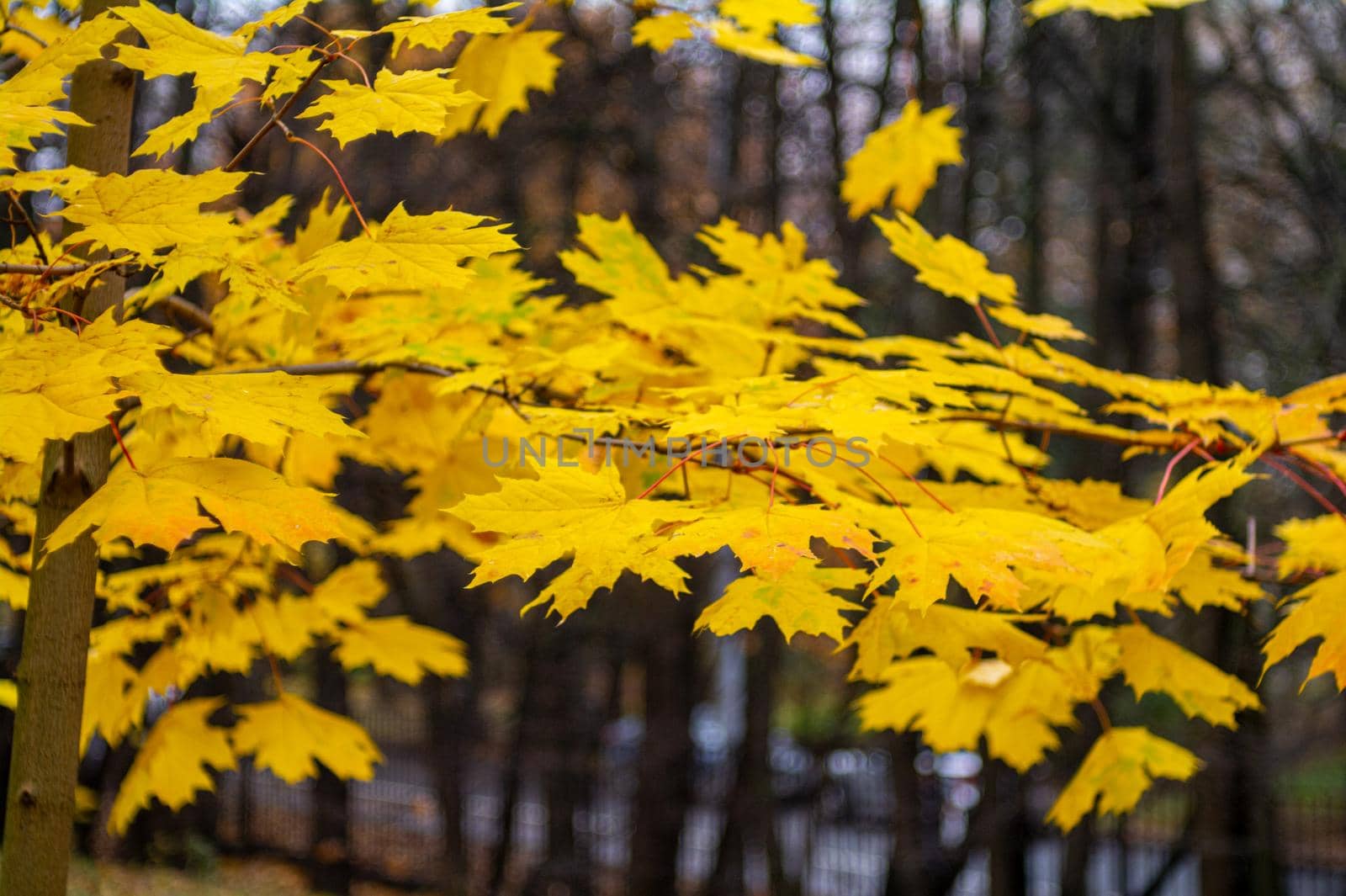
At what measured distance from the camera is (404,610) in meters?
8.68

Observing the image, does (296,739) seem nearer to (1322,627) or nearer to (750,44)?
(750,44)

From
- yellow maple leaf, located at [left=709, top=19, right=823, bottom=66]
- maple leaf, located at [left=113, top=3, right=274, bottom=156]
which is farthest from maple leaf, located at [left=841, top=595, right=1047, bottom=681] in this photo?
yellow maple leaf, located at [left=709, top=19, right=823, bottom=66]

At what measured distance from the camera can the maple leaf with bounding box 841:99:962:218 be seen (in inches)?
160

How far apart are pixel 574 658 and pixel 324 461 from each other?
6.02 meters

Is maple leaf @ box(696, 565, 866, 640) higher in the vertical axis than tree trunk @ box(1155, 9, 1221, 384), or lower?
lower

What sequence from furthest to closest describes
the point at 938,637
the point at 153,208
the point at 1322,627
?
the point at 938,637 < the point at 1322,627 < the point at 153,208

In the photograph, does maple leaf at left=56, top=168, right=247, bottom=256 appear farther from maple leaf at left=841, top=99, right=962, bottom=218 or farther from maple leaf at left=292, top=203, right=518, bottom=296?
maple leaf at left=841, top=99, right=962, bottom=218

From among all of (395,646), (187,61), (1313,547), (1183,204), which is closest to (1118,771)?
(1313,547)

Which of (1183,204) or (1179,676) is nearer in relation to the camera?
(1179,676)

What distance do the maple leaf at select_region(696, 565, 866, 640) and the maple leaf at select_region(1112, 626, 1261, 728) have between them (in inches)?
41.6

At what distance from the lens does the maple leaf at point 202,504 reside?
1592 millimetres

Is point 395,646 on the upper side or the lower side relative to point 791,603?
lower

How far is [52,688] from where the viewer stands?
89.7 inches

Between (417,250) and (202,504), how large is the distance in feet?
1.69
